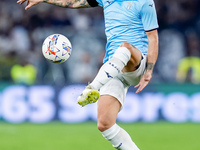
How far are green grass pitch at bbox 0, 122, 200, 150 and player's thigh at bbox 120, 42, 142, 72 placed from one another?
3.52 metres

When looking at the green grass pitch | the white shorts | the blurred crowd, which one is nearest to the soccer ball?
the white shorts

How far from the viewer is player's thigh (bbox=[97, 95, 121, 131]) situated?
6059 millimetres

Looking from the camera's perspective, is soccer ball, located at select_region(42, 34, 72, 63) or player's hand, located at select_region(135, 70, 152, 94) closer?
player's hand, located at select_region(135, 70, 152, 94)

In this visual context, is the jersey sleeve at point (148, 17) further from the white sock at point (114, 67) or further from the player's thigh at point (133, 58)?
the white sock at point (114, 67)

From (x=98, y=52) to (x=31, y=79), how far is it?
187 centimetres

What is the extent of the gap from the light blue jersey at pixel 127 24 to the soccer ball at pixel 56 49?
492mm

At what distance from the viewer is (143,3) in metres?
6.01

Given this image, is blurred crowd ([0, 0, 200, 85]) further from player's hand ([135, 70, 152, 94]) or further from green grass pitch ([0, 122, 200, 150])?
player's hand ([135, 70, 152, 94])

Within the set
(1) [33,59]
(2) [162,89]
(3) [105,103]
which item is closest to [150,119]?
(2) [162,89]

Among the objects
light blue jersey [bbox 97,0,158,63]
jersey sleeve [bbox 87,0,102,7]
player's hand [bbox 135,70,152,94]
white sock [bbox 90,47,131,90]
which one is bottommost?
player's hand [bbox 135,70,152,94]

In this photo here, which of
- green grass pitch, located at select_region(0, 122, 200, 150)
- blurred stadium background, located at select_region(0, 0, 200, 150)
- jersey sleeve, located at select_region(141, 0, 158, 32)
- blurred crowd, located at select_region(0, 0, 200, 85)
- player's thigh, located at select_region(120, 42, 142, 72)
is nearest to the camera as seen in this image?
player's thigh, located at select_region(120, 42, 142, 72)

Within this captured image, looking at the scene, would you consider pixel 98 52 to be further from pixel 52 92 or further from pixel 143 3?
pixel 143 3

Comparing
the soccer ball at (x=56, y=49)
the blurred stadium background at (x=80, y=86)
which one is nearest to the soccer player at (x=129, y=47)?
the soccer ball at (x=56, y=49)

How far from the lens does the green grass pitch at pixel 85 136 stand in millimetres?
9578
